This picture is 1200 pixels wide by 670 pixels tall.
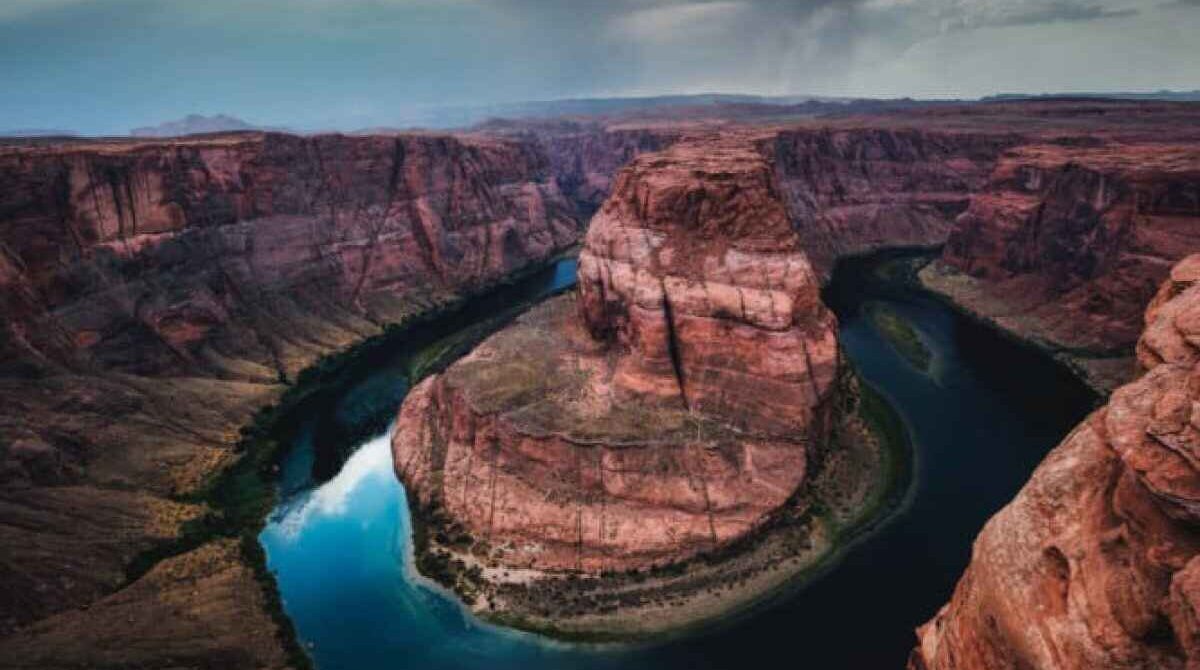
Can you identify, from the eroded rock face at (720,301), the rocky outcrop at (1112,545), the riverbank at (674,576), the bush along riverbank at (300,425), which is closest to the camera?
the rocky outcrop at (1112,545)

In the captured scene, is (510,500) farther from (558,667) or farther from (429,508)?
(558,667)

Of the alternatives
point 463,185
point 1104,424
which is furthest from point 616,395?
point 463,185

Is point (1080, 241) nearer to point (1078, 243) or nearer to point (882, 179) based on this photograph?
point (1078, 243)

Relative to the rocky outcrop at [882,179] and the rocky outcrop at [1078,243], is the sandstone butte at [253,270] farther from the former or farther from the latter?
the rocky outcrop at [882,179]

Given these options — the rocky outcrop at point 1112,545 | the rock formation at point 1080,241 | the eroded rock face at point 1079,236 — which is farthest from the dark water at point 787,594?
the rocky outcrop at point 1112,545

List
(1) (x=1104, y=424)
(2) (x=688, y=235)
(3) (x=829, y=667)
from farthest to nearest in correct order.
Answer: (2) (x=688, y=235)
(3) (x=829, y=667)
(1) (x=1104, y=424)

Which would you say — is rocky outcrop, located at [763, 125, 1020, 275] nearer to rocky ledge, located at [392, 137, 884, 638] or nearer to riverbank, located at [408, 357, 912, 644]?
rocky ledge, located at [392, 137, 884, 638]
